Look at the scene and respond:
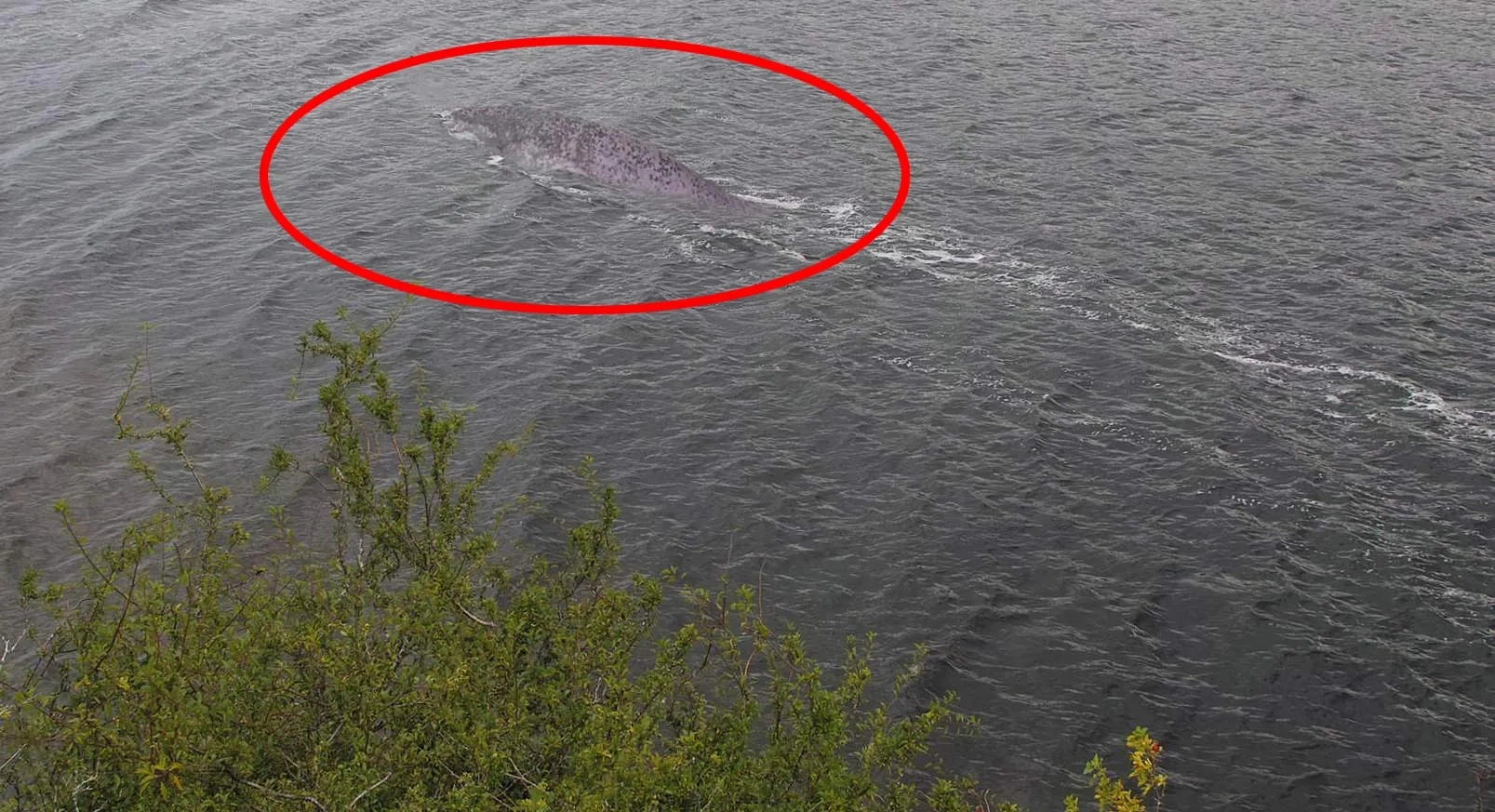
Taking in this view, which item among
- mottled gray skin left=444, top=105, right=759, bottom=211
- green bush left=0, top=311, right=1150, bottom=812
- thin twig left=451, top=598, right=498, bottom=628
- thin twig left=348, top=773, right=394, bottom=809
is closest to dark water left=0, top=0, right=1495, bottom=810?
mottled gray skin left=444, top=105, right=759, bottom=211

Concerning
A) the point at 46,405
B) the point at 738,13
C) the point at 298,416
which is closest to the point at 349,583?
the point at 298,416

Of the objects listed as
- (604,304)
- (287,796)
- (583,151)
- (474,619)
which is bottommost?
(604,304)

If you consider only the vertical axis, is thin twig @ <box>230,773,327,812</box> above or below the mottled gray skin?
above

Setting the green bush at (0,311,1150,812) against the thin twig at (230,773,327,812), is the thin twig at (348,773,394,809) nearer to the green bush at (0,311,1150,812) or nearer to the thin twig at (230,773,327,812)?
the green bush at (0,311,1150,812)

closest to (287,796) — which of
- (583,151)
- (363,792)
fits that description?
(363,792)

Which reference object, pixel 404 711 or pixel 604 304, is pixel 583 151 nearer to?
pixel 604 304
